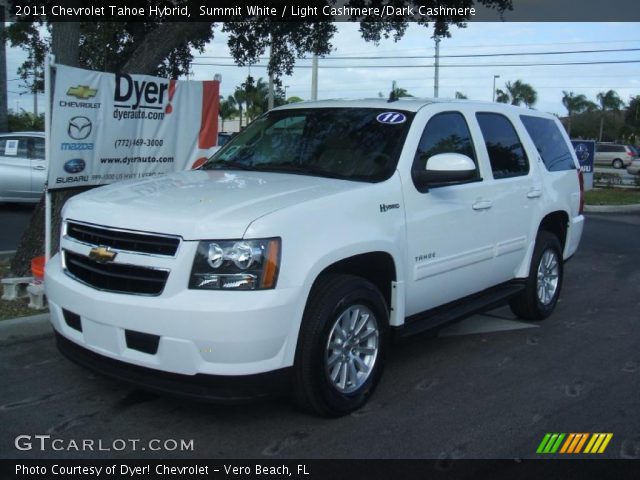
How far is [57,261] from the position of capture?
429cm

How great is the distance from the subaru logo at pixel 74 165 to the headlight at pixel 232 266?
9.80ft

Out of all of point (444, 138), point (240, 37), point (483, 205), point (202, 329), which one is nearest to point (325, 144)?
point (444, 138)

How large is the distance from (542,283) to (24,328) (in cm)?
458

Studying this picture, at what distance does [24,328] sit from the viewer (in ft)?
17.8

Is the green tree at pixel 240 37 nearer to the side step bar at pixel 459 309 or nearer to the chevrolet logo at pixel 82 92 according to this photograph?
the chevrolet logo at pixel 82 92

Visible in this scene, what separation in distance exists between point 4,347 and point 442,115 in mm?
3790

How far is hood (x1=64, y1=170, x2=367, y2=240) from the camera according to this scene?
3510mm

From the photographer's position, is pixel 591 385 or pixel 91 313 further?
pixel 591 385

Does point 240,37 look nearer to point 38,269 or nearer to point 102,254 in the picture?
point 38,269

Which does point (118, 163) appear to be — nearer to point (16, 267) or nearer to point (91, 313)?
point (16, 267)

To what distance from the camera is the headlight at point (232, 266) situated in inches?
136

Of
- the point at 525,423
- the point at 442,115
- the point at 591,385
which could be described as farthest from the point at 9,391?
the point at 591,385

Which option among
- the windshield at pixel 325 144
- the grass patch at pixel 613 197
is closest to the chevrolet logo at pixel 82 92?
the windshield at pixel 325 144

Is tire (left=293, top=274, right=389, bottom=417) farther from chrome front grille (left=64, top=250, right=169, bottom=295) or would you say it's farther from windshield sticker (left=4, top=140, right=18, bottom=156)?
windshield sticker (left=4, top=140, right=18, bottom=156)
